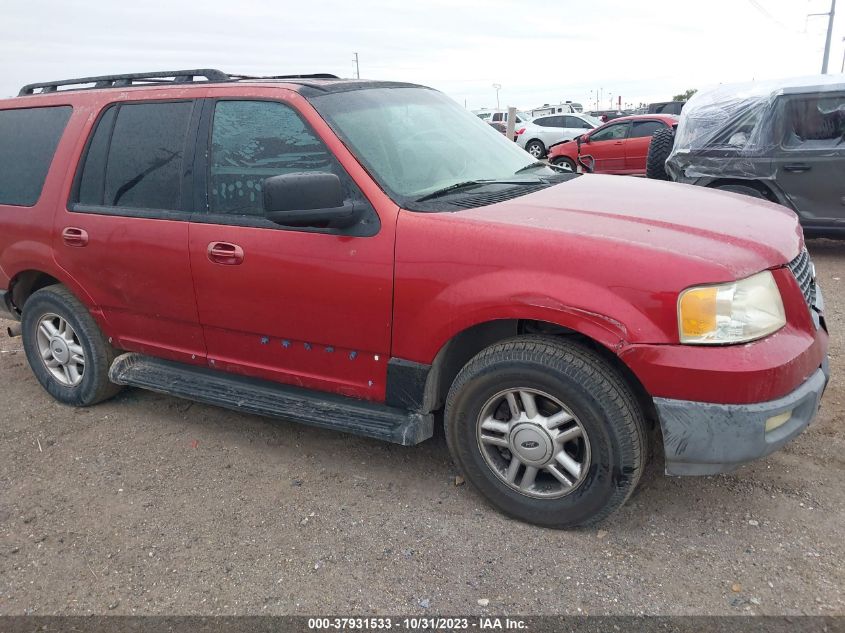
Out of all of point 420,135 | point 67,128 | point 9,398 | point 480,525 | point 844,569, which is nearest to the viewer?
point 844,569

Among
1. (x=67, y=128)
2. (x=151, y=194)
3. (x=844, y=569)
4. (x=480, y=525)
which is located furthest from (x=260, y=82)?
(x=844, y=569)

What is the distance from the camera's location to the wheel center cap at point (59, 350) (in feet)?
14.2

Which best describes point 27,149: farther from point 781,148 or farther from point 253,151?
point 781,148

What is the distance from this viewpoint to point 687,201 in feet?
10.6

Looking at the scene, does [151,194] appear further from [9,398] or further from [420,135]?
[9,398]

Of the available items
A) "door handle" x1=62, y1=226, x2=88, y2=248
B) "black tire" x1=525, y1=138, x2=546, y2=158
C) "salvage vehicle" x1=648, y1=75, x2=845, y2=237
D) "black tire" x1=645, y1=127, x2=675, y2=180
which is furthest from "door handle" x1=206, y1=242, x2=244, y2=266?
"black tire" x1=525, y1=138, x2=546, y2=158

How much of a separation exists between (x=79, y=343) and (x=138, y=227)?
3.53 ft

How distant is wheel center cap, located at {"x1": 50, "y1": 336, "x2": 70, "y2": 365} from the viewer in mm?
4340

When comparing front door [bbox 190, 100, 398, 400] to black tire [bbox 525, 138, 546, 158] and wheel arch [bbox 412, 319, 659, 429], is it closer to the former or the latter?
wheel arch [bbox 412, 319, 659, 429]

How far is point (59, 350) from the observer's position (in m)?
4.37

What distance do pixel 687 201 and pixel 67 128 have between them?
3494 millimetres

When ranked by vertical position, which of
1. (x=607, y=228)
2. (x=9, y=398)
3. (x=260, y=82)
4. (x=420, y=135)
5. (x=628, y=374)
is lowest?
(x=9, y=398)

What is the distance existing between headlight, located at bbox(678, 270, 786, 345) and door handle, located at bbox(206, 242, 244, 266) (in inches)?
78.8

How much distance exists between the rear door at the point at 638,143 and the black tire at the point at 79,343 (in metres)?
13.8
